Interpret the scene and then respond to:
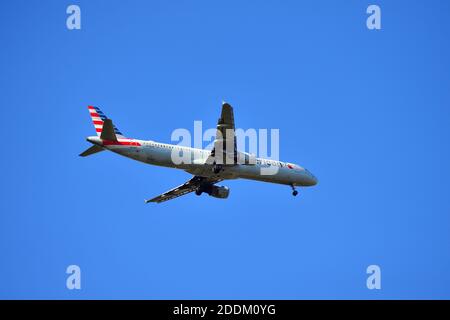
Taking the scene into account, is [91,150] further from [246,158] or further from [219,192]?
[219,192]

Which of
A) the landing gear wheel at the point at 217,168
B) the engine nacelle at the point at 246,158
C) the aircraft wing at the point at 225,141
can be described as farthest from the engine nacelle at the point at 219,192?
the aircraft wing at the point at 225,141

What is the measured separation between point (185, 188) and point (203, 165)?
6.83 m

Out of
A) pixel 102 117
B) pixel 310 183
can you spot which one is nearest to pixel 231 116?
pixel 102 117

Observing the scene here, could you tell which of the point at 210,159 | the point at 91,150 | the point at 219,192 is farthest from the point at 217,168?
the point at 91,150

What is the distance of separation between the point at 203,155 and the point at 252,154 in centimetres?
364

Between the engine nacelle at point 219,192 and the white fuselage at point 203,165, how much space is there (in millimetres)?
3547

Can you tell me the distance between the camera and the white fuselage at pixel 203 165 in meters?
50.9

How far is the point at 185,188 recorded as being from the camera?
59656 millimetres

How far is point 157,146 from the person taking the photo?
51.6 meters

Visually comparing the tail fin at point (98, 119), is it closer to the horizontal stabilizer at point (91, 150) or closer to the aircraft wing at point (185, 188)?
the horizontal stabilizer at point (91, 150)

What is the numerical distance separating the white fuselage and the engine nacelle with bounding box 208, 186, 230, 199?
355 centimetres

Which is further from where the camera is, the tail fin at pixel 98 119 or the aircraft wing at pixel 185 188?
the aircraft wing at pixel 185 188
